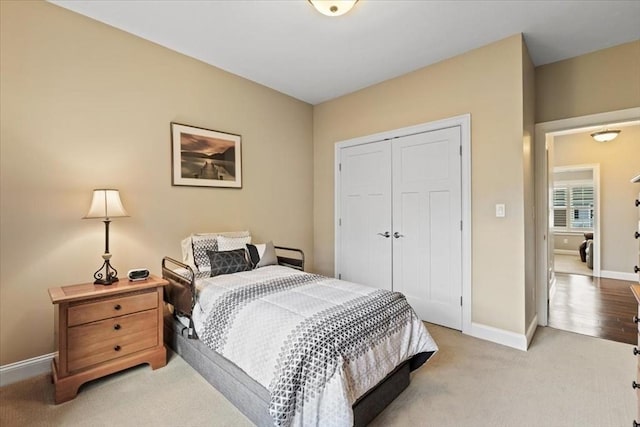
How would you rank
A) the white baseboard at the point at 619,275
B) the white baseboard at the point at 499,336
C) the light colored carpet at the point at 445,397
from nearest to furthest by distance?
the light colored carpet at the point at 445,397 → the white baseboard at the point at 499,336 → the white baseboard at the point at 619,275

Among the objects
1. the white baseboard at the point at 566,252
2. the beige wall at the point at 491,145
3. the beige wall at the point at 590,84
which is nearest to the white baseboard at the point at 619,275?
the white baseboard at the point at 566,252

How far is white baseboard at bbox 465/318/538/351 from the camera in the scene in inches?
107

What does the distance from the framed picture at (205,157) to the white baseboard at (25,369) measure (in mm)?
1767

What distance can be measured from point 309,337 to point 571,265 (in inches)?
298

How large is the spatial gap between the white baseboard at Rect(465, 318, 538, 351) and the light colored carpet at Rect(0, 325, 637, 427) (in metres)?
0.15

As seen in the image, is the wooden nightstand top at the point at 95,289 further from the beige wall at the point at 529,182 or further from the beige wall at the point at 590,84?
the beige wall at the point at 590,84

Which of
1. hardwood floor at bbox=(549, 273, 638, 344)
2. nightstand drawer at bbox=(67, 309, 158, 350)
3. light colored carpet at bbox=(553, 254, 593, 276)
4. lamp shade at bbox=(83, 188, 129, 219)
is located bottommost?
hardwood floor at bbox=(549, 273, 638, 344)

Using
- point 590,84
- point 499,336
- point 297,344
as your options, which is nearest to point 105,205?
point 297,344

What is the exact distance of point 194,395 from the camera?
2.04 meters

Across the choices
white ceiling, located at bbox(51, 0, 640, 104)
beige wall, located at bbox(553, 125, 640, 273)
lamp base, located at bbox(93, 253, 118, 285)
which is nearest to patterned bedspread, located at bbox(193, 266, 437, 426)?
lamp base, located at bbox(93, 253, 118, 285)

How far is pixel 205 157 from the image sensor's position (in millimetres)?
3287

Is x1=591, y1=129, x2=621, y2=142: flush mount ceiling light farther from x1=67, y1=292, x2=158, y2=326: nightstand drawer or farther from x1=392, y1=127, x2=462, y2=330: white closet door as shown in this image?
x1=67, y1=292, x2=158, y2=326: nightstand drawer

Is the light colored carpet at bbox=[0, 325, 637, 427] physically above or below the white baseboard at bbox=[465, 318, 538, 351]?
below

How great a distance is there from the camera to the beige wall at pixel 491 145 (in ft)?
9.08
